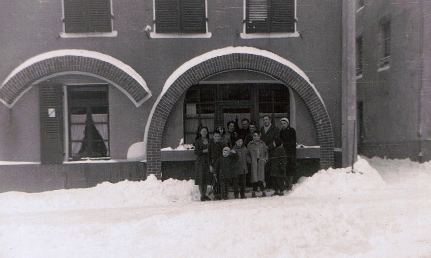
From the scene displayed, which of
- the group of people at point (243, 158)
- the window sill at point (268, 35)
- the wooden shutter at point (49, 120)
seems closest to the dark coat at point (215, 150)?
the group of people at point (243, 158)

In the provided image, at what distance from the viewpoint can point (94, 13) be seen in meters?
9.70

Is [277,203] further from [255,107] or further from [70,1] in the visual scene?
[70,1]

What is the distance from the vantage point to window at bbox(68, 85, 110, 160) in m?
10.0

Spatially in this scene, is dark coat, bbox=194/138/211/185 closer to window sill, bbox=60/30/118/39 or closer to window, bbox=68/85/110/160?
window, bbox=68/85/110/160

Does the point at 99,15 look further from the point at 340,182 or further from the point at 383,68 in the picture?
the point at 383,68

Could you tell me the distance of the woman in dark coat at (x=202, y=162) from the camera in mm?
8930

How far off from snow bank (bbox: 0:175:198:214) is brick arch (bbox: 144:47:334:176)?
519 mm

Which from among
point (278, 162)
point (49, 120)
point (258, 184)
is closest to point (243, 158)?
point (278, 162)

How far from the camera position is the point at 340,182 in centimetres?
903

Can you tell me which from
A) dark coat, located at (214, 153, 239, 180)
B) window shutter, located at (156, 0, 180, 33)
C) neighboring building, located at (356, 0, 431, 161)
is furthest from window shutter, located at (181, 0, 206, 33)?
neighboring building, located at (356, 0, 431, 161)

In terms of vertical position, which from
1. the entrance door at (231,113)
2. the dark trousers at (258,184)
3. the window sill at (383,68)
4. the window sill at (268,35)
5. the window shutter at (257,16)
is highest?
the window shutter at (257,16)

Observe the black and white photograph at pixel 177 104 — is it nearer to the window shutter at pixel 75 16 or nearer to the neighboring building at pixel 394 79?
the window shutter at pixel 75 16

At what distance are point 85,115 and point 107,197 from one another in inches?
87.9

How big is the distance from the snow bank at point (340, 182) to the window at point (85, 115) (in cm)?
491
